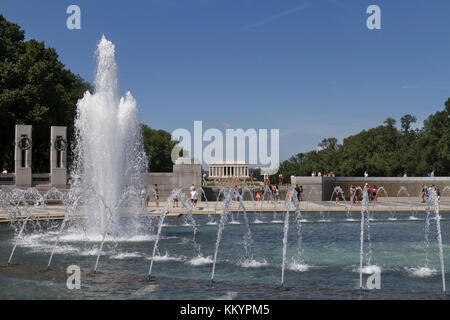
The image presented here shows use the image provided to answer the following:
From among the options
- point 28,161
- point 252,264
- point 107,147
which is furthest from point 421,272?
point 28,161

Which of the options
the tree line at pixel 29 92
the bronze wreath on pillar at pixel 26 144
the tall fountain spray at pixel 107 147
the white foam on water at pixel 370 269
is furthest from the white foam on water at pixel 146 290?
the tree line at pixel 29 92

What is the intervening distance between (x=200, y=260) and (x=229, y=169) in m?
169

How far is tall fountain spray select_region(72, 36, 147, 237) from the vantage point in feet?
58.5

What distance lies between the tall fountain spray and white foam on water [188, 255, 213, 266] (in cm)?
516

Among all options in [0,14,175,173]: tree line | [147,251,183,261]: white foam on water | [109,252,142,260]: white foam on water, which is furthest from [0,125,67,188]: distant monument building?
[147,251,183,261]: white foam on water

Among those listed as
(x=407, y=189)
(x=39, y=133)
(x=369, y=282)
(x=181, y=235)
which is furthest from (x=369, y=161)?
(x=369, y=282)

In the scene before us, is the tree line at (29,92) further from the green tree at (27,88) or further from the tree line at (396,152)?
the tree line at (396,152)

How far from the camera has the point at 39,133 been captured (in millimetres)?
41844

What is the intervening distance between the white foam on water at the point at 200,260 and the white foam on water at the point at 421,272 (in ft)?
15.3

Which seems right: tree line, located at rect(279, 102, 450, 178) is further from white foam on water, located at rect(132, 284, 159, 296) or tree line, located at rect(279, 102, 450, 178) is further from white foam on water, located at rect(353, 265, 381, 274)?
white foam on water, located at rect(132, 284, 159, 296)

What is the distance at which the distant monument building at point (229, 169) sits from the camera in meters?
180
